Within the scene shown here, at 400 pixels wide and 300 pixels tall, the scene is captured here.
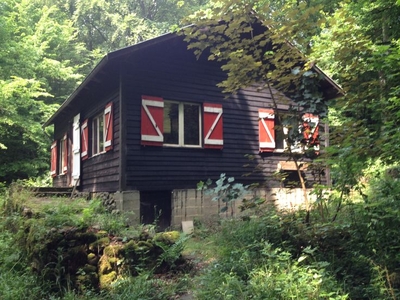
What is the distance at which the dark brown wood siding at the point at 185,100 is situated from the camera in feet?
30.7

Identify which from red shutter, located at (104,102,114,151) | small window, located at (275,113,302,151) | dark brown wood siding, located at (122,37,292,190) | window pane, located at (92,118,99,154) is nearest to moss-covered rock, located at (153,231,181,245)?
small window, located at (275,113,302,151)

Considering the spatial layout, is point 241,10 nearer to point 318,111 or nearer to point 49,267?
point 318,111

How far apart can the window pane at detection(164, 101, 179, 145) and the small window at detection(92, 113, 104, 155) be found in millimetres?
2458

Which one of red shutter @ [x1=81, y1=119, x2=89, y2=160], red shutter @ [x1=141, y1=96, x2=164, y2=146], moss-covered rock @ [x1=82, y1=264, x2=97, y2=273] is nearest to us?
moss-covered rock @ [x1=82, y1=264, x2=97, y2=273]

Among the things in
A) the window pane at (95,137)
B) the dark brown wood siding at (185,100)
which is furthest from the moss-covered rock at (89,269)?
the window pane at (95,137)

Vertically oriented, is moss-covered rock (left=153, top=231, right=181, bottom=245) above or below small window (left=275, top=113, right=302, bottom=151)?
below

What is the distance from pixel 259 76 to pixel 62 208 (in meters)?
3.94

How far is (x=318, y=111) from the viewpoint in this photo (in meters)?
5.69

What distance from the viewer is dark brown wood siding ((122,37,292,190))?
934 cm

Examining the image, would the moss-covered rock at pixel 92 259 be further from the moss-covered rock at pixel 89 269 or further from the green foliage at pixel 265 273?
the green foliage at pixel 265 273

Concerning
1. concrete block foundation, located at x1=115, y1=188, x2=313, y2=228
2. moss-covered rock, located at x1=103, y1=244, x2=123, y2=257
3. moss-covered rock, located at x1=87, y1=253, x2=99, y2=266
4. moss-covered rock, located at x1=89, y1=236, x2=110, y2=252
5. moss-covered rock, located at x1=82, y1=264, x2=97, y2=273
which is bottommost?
moss-covered rock, located at x1=82, y1=264, x2=97, y2=273

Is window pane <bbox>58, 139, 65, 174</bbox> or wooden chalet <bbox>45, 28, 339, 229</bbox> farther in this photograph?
window pane <bbox>58, 139, 65, 174</bbox>

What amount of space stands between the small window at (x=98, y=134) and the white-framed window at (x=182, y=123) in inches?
98.2

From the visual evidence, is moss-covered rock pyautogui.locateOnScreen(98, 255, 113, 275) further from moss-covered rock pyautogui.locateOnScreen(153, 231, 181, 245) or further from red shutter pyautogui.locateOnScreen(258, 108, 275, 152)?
red shutter pyautogui.locateOnScreen(258, 108, 275, 152)
